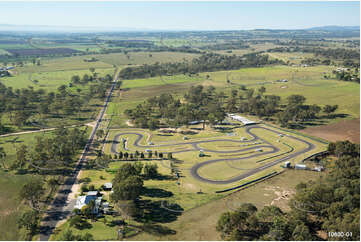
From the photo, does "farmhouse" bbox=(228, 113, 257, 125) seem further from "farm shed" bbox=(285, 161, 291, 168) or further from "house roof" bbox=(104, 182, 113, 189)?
"house roof" bbox=(104, 182, 113, 189)

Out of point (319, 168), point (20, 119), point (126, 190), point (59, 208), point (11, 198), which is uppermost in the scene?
point (20, 119)

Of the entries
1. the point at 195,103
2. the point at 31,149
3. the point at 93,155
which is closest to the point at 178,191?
the point at 93,155

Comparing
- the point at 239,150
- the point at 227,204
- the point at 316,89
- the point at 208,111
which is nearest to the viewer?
the point at 227,204

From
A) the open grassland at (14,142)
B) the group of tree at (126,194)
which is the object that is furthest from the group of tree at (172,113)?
the group of tree at (126,194)

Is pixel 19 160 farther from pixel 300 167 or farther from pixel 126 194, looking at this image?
pixel 300 167

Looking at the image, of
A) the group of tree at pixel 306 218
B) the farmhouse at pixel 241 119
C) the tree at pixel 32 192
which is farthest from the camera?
the farmhouse at pixel 241 119

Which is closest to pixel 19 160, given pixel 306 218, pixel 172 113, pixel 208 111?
pixel 172 113

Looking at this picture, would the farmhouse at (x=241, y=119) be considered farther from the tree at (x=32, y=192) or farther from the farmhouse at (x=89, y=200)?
the tree at (x=32, y=192)
